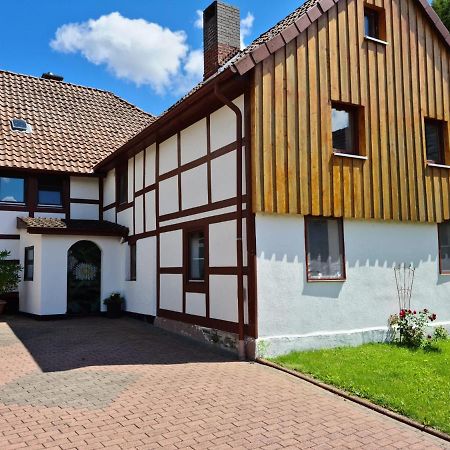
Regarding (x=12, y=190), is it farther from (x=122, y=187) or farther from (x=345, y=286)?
(x=345, y=286)

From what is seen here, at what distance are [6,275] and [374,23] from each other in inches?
466

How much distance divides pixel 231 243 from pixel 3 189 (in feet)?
31.6

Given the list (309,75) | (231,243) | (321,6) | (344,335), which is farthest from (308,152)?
(344,335)

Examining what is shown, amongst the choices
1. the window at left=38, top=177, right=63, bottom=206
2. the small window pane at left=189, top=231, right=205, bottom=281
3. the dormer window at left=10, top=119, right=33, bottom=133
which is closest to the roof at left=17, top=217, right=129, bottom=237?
the window at left=38, top=177, right=63, bottom=206

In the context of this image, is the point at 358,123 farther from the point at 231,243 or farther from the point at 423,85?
the point at 231,243

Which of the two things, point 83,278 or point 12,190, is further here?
point 12,190

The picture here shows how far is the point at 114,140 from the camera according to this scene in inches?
722

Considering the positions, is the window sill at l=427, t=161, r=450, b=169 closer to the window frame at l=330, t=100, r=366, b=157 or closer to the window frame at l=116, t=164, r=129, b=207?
the window frame at l=330, t=100, r=366, b=157

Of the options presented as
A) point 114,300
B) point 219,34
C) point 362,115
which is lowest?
point 114,300

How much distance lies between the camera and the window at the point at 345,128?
10172 millimetres

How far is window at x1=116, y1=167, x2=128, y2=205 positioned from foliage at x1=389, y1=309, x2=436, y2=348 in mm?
8884

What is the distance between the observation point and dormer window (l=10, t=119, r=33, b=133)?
54.3 feet

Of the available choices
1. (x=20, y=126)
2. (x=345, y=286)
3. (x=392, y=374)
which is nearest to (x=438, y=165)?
(x=345, y=286)

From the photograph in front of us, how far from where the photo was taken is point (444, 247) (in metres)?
11.4
